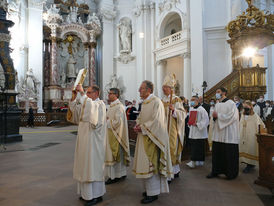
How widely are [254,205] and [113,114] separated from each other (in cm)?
282

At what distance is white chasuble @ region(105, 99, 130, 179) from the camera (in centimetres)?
461

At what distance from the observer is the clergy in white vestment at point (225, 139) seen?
4801mm

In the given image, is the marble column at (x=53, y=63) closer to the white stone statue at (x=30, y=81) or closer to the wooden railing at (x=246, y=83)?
the white stone statue at (x=30, y=81)

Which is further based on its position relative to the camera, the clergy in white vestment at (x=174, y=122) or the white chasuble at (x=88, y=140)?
the clergy in white vestment at (x=174, y=122)

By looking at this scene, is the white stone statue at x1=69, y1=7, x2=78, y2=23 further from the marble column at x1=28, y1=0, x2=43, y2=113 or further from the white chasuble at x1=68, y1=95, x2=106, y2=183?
the white chasuble at x1=68, y1=95, x2=106, y2=183

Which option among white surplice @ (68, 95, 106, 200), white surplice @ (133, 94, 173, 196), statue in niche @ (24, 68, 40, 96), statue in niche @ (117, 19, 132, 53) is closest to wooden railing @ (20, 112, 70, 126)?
statue in niche @ (24, 68, 40, 96)

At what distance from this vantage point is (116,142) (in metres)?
4.66

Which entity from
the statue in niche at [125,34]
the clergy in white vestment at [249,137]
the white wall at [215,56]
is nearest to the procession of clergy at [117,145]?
the clergy in white vestment at [249,137]

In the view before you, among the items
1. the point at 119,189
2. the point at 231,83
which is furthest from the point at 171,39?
the point at 119,189

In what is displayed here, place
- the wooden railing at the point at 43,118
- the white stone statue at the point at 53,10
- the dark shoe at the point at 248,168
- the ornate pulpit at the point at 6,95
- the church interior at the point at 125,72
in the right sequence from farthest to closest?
the white stone statue at the point at 53,10 < the wooden railing at the point at 43,118 < the ornate pulpit at the point at 6,95 < the dark shoe at the point at 248,168 < the church interior at the point at 125,72

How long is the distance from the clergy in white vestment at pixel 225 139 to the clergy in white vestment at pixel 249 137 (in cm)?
85

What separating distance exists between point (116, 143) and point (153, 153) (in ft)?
3.80

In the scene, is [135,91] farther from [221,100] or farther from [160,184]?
[160,184]

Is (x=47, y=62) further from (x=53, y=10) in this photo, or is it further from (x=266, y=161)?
(x=266, y=161)
